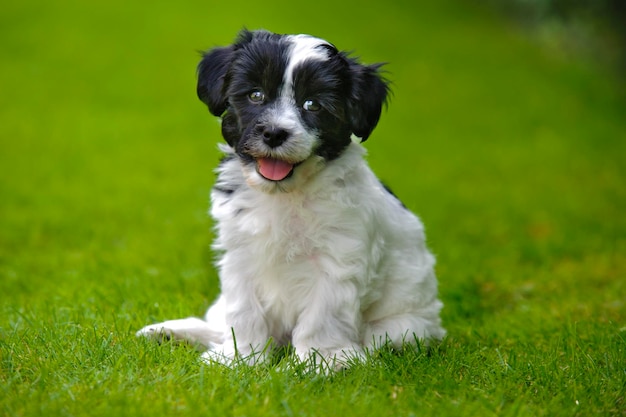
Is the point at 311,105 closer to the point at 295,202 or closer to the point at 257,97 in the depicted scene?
the point at 257,97

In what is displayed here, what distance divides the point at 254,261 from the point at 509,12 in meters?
25.3

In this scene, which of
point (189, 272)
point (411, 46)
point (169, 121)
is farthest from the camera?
point (411, 46)

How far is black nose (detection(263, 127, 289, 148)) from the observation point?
154 inches

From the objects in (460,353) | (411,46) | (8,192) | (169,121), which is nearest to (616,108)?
(411,46)

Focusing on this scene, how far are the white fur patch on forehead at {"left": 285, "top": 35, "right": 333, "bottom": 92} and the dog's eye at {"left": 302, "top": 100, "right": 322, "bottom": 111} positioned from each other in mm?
112

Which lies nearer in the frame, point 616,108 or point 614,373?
point 614,373

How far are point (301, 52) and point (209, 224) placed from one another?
4.78 metres

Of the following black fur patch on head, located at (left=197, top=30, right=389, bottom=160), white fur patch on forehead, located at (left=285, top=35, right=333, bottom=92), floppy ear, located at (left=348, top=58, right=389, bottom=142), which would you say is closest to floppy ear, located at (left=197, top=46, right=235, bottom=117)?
black fur patch on head, located at (left=197, top=30, right=389, bottom=160)

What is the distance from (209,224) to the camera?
8625 mm

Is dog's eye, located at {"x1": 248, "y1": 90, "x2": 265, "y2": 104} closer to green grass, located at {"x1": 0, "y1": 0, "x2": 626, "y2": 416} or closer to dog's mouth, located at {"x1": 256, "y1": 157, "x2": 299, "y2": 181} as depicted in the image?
dog's mouth, located at {"x1": 256, "y1": 157, "x2": 299, "y2": 181}

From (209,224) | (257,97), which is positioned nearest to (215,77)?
(257,97)

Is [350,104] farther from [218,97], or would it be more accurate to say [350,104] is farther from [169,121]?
[169,121]

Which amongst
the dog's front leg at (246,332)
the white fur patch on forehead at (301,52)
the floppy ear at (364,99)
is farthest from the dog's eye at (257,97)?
the dog's front leg at (246,332)

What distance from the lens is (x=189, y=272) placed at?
6.68 meters
